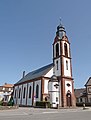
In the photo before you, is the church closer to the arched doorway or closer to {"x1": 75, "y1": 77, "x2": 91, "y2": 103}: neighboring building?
the arched doorway

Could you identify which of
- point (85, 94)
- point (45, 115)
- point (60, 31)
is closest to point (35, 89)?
point (60, 31)

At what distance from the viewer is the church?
128 feet

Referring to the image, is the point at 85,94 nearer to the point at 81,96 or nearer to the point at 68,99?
the point at 81,96

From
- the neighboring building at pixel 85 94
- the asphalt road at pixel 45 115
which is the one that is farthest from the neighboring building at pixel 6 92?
the asphalt road at pixel 45 115

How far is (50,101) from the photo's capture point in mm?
38094

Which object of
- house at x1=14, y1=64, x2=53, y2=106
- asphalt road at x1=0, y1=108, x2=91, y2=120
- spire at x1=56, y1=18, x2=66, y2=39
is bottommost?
asphalt road at x1=0, y1=108, x2=91, y2=120

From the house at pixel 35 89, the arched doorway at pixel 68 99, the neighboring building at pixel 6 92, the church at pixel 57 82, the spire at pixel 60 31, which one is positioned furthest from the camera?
the neighboring building at pixel 6 92

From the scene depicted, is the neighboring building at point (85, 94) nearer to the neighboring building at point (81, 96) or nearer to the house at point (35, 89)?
the neighboring building at point (81, 96)

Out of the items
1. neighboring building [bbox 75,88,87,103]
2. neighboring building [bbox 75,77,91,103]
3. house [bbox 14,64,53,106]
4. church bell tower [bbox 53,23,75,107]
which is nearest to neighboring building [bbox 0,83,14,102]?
house [bbox 14,64,53,106]

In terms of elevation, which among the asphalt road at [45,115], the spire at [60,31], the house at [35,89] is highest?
the spire at [60,31]

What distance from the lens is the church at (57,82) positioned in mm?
39050

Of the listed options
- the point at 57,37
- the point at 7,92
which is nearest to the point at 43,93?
the point at 57,37

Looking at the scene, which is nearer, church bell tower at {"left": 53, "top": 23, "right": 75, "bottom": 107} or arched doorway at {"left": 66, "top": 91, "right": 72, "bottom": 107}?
church bell tower at {"left": 53, "top": 23, "right": 75, "bottom": 107}

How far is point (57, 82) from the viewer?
40.0 metres
